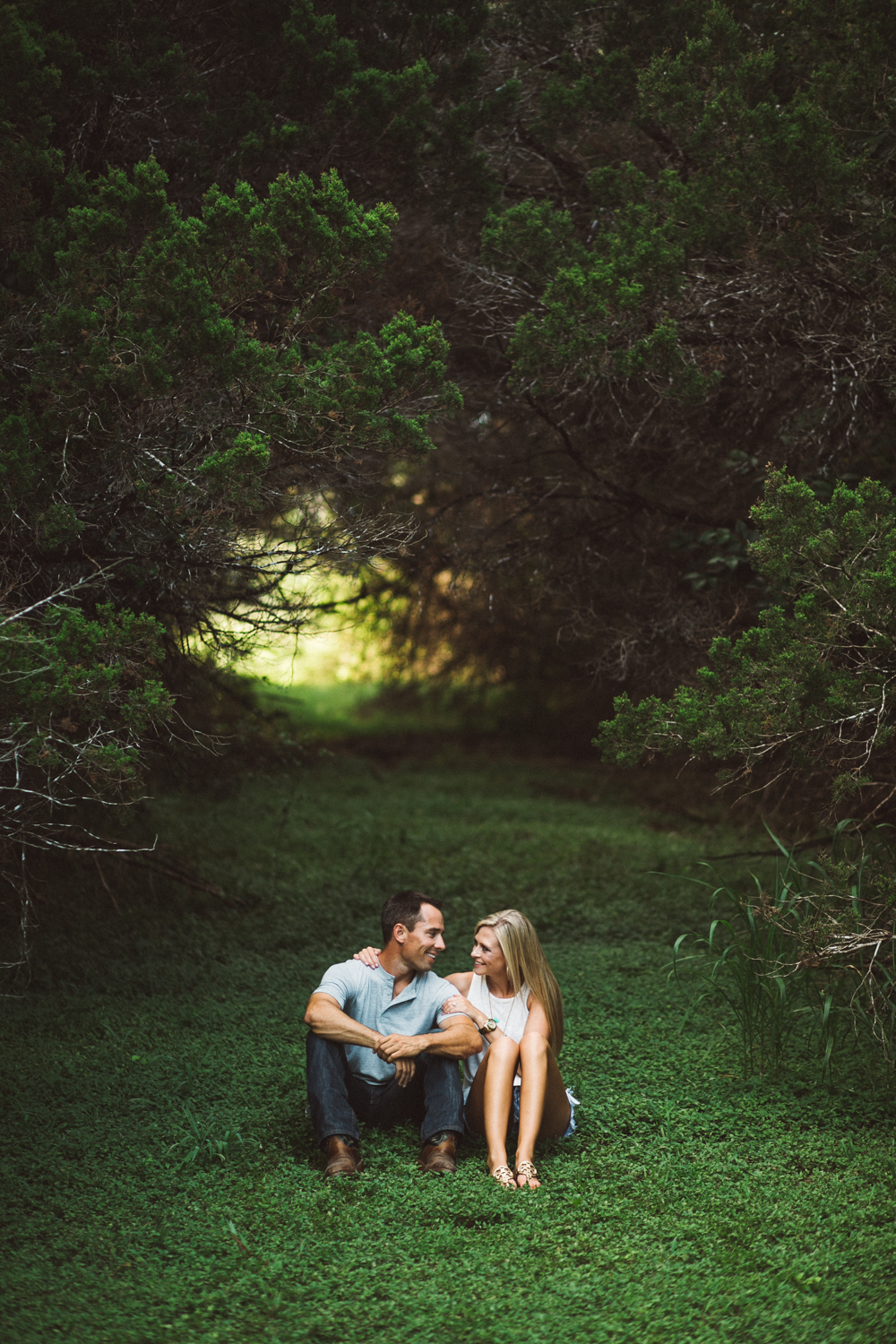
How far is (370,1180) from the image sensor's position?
3.40m

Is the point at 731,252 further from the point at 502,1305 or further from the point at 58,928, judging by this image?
the point at 58,928

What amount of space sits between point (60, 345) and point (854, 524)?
8.85ft

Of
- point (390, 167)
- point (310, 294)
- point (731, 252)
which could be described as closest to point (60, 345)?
point (310, 294)

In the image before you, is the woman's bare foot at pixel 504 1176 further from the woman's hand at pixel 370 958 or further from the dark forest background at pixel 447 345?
the dark forest background at pixel 447 345

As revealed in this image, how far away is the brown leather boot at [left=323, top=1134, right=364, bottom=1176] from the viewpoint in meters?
3.41

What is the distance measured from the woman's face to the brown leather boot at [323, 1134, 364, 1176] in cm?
69

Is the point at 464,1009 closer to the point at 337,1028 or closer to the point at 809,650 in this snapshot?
the point at 337,1028

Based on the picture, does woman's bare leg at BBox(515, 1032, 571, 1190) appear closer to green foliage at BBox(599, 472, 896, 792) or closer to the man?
the man

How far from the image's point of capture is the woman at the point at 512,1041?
344 centimetres

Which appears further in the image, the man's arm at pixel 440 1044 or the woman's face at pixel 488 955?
the woman's face at pixel 488 955

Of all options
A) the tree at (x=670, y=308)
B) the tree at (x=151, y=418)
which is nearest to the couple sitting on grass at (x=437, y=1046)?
the tree at (x=151, y=418)

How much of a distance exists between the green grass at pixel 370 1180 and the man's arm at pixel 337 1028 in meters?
0.41

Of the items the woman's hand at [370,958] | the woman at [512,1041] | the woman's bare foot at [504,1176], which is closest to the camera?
the woman's bare foot at [504,1176]

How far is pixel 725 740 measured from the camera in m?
3.71
